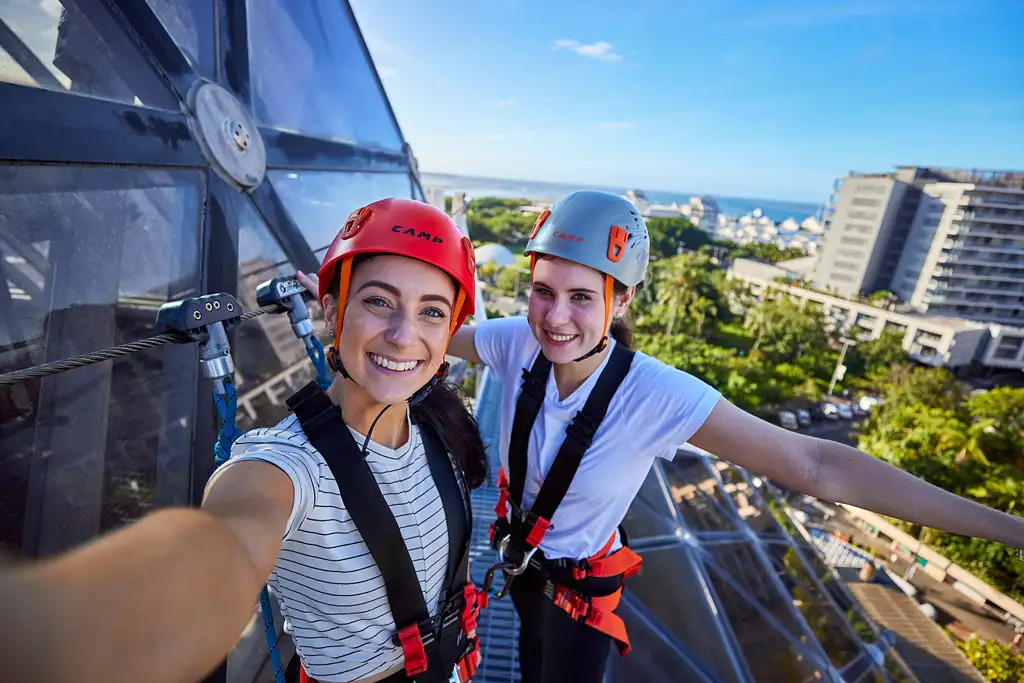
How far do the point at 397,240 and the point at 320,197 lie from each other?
3.07m

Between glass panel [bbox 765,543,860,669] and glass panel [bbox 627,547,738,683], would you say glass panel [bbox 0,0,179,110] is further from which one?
glass panel [bbox 765,543,860,669]

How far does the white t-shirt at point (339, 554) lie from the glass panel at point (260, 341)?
154cm

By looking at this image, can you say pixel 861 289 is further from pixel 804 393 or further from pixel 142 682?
pixel 142 682

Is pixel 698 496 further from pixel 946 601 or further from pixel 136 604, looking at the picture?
pixel 946 601

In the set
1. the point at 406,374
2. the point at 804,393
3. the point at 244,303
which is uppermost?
the point at 406,374

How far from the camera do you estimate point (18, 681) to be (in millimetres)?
616

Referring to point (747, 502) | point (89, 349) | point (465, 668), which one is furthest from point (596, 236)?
point (747, 502)

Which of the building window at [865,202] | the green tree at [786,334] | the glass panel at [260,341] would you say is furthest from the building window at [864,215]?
the glass panel at [260,341]

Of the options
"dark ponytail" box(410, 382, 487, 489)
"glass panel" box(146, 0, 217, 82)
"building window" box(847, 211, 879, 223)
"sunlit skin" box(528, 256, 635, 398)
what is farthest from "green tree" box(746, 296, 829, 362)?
"glass panel" box(146, 0, 217, 82)

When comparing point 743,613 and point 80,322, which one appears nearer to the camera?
point 80,322

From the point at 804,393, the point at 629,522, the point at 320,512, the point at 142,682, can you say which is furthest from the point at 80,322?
the point at 804,393

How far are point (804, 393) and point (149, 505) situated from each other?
41.8 metres

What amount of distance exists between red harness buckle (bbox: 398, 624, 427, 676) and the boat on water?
1338 mm

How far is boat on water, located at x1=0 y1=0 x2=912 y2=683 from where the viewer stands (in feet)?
5.95
